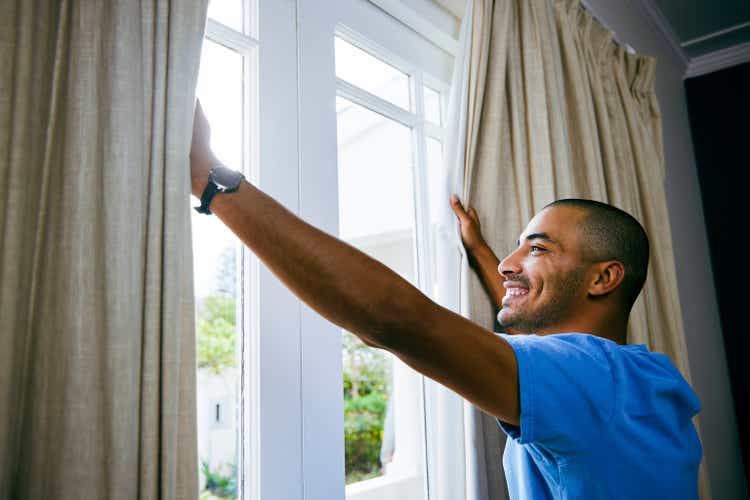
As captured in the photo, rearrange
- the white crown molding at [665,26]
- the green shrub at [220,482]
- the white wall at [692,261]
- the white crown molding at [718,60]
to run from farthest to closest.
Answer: the white crown molding at [718,60], the white crown molding at [665,26], the white wall at [692,261], the green shrub at [220,482]

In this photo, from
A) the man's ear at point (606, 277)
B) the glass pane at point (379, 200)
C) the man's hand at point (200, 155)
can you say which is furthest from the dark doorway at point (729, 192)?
the man's hand at point (200, 155)

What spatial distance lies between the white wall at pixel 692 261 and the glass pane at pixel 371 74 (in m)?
1.35

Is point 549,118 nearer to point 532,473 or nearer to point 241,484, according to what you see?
point 532,473

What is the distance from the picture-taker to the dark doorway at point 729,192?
330 cm

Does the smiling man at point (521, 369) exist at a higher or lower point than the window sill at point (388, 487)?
higher

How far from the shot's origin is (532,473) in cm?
106

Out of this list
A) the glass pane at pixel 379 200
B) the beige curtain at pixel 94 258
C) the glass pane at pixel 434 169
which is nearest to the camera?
the beige curtain at pixel 94 258

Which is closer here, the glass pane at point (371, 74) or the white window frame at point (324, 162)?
the white window frame at point (324, 162)

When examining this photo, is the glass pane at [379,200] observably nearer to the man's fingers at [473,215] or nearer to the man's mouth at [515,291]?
the man's fingers at [473,215]

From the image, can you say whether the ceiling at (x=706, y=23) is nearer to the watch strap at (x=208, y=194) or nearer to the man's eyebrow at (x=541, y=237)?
the man's eyebrow at (x=541, y=237)

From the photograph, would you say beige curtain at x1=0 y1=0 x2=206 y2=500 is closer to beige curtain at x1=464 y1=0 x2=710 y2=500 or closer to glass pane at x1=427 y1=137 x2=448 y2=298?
beige curtain at x1=464 y1=0 x2=710 y2=500

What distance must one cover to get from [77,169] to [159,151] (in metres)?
0.12

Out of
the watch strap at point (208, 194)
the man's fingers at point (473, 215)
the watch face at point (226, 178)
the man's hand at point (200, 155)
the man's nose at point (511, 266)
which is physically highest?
the man's fingers at point (473, 215)

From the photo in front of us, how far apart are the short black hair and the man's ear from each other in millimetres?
14
